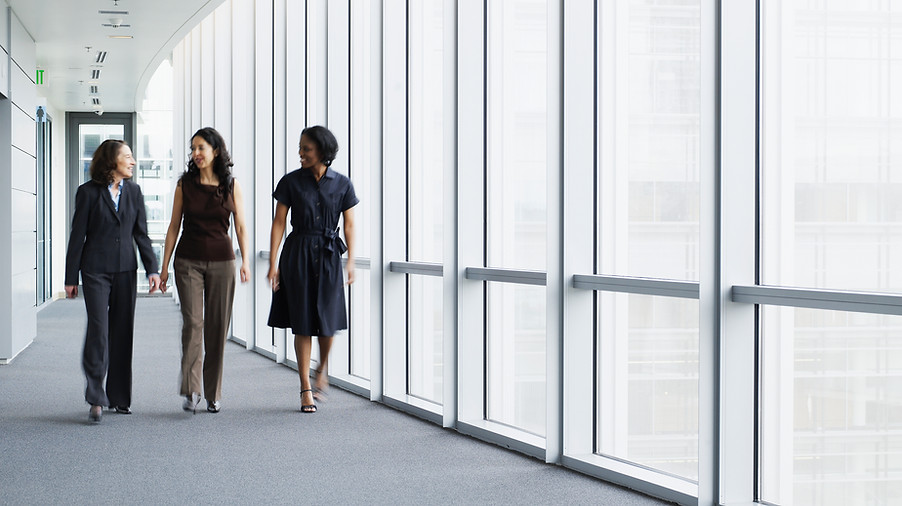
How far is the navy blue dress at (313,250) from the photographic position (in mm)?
5730

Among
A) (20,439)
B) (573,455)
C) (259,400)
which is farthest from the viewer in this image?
(259,400)

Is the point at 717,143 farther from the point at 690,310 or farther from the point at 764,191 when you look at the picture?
the point at 690,310

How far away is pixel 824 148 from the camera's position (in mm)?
3645

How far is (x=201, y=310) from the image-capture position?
5852 mm

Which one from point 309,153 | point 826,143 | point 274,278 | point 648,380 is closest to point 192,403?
point 274,278

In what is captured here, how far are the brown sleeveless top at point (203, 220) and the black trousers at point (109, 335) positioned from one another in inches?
15.2

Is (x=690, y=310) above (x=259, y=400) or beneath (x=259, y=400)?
above

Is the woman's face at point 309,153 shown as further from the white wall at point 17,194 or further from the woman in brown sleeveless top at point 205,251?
the white wall at point 17,194

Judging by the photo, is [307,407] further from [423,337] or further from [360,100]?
[360,100]

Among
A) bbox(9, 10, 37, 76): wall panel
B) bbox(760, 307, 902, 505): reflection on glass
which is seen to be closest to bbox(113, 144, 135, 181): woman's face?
bbox(760, 307, 902, 505): reflection on glass

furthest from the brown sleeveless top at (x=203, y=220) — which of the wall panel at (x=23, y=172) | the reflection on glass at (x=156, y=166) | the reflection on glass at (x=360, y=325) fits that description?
the reflection on glass at (x=156, y=166)

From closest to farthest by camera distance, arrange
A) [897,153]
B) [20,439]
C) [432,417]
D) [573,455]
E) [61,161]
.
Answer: [897,153], [573,455], [20,439], [432,417], [61,161]

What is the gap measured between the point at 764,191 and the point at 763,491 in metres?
1.12

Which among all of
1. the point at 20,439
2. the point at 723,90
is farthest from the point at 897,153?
the point at 20,439
